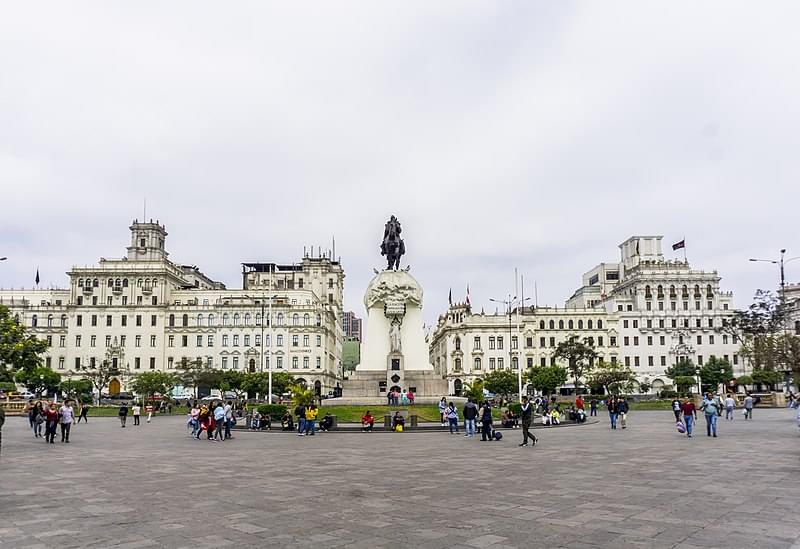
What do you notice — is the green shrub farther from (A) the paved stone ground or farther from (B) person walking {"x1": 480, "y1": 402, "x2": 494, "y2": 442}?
(B) person walking {"x1": 480, "y1": 402, "x2": 494, "y2": 442}

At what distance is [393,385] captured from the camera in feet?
184

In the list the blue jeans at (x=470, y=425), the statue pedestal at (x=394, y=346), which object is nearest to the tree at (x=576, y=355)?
the statue pedestal at (x=394, y=346)

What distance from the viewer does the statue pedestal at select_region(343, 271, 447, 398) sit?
5606 centimetres

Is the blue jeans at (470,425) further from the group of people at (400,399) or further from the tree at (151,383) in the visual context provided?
the tree at (151,383)

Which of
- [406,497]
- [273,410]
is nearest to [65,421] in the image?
[273,410]

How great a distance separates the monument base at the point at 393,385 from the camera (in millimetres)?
55719

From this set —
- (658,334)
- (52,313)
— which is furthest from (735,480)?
(52,313)

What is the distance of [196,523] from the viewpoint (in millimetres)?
11547

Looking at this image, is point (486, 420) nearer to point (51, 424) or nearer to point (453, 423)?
point (453, 423)

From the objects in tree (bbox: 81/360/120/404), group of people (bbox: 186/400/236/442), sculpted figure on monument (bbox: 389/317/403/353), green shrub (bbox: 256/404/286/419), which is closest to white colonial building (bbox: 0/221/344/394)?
tree (bbox: 81/360/120/404)

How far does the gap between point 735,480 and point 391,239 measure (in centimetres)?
4764

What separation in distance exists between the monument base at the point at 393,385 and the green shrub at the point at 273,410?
15555mm

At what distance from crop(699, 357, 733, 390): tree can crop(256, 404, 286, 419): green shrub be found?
74.6m

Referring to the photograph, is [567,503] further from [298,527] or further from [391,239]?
[391,239]
